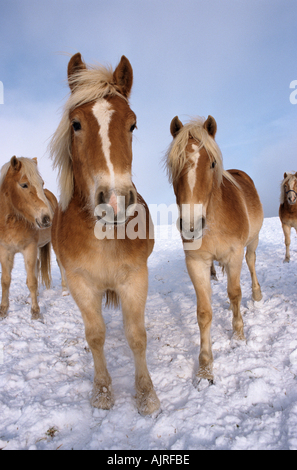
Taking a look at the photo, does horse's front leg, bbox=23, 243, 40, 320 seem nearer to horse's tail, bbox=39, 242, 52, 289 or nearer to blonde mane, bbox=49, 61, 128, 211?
horse's tail, bbox=39, 242, 52, 289

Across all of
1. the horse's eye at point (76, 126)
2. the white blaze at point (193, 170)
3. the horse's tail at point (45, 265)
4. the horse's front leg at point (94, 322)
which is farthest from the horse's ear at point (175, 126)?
the horse's tail at point (45, 265)

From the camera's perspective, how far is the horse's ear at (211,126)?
2947 millimetres

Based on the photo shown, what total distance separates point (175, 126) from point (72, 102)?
1.44 metres

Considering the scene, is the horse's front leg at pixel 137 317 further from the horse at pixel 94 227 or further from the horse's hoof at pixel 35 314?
the horse's hoof at pixel 35 314

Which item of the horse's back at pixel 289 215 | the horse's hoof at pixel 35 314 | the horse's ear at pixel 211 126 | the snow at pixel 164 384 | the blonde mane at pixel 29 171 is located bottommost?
the horse's hoof at pixel 35 314

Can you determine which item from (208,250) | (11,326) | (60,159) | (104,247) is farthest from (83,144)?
(11,326)

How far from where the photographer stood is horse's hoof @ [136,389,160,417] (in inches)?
82.6

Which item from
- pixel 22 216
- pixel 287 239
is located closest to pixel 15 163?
pixel 22 216

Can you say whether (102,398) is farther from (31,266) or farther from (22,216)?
(22,216)

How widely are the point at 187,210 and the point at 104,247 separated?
2.82 ft

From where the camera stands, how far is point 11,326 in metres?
4.23

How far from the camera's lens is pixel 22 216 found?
16.5 ft

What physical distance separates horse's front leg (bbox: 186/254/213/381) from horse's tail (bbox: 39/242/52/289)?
4.53 meters

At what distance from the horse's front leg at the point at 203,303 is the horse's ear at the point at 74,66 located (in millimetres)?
2135
